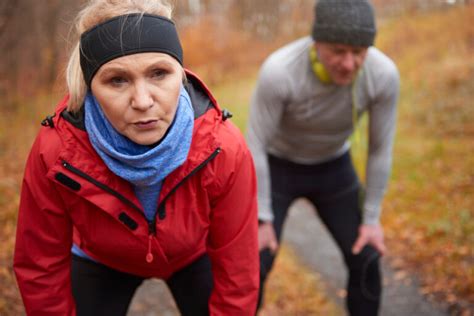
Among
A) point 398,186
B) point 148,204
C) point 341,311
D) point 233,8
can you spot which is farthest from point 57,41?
point 148,204

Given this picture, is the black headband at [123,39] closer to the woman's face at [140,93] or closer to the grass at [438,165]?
the woman's face at [140,93]

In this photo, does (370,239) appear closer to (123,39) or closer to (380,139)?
(380,139)

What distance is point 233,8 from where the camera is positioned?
15312mm

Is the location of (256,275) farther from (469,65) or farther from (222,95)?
(222,95)

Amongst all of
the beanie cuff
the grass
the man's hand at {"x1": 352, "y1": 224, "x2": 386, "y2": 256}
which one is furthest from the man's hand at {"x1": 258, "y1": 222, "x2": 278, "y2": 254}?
the grass

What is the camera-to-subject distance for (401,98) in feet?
35.7

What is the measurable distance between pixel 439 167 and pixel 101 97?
622 centimetres

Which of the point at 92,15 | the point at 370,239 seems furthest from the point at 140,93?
the point at 370,239

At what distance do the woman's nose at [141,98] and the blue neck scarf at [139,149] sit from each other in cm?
17

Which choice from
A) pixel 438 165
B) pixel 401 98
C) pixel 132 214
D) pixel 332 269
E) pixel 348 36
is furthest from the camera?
pixel 401 98

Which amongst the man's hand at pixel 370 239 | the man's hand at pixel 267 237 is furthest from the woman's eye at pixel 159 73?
the man's hand at pixel 370 239

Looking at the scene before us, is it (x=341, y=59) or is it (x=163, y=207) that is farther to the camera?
(x=341, y=59)

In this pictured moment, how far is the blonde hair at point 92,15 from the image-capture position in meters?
1.99

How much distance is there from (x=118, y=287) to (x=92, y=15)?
4.84 feet
